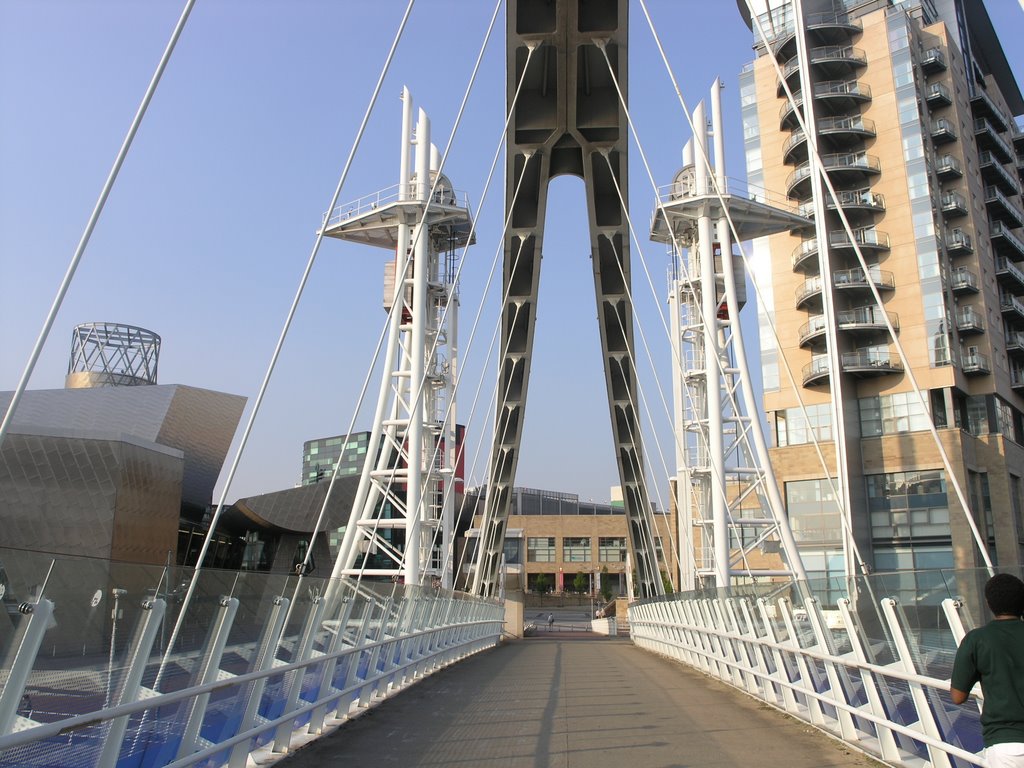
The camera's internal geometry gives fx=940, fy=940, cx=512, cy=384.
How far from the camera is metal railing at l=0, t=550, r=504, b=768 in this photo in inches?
168

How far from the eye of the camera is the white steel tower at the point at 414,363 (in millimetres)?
25828

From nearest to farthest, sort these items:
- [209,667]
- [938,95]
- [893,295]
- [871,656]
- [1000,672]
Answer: [1000,672]
[209,667]
[871,656]
[893,295]
[938,95]

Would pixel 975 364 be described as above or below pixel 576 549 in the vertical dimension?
above

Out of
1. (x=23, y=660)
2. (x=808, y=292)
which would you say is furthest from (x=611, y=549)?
(x=23, y=660)

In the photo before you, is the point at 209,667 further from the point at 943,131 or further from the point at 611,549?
the point at 611,549

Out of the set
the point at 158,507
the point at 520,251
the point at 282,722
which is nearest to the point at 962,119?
the point at 520,251

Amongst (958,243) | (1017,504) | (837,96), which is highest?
(837,96)

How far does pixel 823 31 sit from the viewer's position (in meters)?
51.9

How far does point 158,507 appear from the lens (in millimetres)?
41438

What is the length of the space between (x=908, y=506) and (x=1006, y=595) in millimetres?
45106

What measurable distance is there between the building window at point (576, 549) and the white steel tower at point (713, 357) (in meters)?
61.2

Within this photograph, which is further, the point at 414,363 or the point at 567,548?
the point at 567,548

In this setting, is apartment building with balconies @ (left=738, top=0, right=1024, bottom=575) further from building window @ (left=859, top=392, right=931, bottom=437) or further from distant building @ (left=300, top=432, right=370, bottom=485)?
distant building @ (left=300, top=432, right=370, bottom=485)

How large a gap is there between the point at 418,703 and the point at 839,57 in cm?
4901
